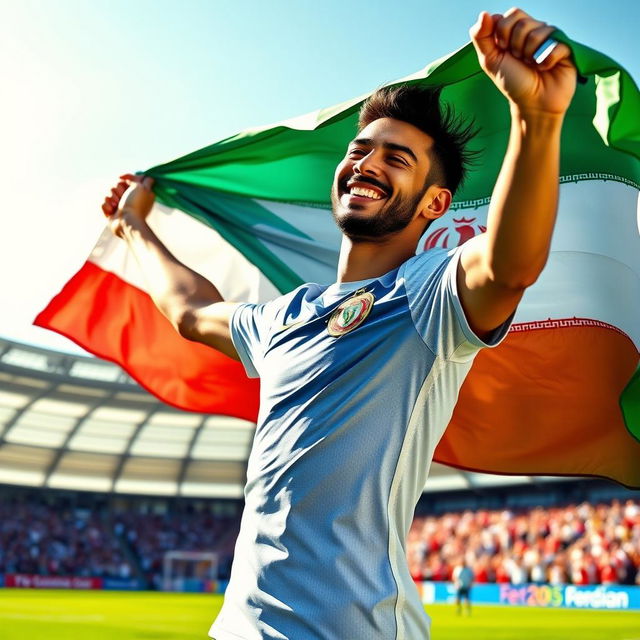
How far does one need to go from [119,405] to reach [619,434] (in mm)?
30485

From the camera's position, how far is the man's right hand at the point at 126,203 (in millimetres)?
3740

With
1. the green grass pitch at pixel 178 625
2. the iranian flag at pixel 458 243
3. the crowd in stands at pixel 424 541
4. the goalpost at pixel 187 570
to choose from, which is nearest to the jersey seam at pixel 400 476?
the iranian flag at pixel 458 243

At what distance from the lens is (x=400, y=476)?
1.90m

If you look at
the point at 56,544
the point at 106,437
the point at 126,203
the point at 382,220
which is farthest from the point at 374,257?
the point at 56,544

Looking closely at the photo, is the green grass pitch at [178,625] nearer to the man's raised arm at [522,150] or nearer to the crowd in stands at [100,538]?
the man's raised arm at [522,150]

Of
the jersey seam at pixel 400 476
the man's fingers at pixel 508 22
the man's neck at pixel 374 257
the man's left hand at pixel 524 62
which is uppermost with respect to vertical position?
the man's fingers at pixel 508 22

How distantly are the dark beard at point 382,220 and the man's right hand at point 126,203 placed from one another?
5.75 ft

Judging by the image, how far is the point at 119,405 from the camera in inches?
1277

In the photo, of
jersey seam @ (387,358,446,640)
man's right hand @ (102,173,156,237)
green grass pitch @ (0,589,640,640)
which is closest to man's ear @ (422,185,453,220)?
jersey seam @ (387,358,446,640)

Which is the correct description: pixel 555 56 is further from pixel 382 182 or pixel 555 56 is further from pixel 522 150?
pixel 382 182

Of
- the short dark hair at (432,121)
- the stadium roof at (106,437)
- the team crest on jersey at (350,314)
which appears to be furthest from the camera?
the stadium roof at (106,437)

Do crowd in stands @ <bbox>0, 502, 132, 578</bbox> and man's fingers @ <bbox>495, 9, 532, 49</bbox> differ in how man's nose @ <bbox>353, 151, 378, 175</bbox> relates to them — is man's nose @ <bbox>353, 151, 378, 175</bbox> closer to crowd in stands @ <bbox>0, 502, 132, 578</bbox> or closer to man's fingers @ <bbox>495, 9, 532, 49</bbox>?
man's fingers @ <bbox>495, 9, 532, 49</bbox>

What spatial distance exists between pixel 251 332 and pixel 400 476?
784 mm

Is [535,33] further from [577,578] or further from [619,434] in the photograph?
[577,578]
